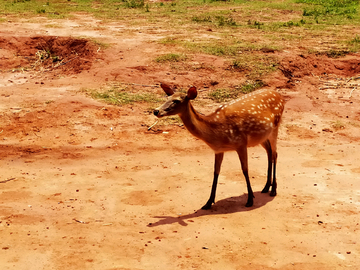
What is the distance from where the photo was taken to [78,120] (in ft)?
37.9

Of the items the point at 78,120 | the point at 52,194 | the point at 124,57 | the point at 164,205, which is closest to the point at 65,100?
the point at 78,120

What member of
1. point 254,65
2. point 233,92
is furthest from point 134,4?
point 233,92

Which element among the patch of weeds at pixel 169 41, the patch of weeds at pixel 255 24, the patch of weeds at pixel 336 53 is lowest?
the patch of weeds at pixel 336 53

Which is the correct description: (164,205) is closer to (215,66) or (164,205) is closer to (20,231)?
(20,231)

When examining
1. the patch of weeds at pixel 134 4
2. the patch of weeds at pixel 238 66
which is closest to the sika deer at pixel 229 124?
the patch of weeds at pixel 238 66

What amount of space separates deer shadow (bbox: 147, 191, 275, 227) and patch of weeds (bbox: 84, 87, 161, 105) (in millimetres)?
5263

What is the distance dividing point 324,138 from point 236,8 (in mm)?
13461

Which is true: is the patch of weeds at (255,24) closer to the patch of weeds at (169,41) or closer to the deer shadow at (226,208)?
the patch of weeds at (169,41)

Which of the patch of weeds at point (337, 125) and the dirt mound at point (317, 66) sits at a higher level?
the dirt mound at point (317, 66)

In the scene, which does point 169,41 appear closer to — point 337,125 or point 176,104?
point 337,125

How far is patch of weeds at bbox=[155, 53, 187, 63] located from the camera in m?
14.7

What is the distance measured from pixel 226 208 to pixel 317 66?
29.3 feet

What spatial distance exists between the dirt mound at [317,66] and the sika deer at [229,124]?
268 inches

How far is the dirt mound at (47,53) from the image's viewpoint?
14.9m
